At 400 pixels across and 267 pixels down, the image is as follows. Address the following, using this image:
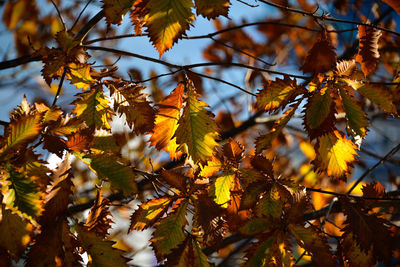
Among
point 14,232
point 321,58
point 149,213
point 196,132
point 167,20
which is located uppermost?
Answer: point 321,58

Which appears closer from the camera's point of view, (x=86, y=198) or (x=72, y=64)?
(x=72, y=64)

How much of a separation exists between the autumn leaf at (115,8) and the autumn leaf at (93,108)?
5.6 inches

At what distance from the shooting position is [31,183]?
1.67 ft


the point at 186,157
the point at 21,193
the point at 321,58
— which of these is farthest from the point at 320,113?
the point at 21,193

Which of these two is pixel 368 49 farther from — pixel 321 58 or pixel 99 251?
pixel 99 251

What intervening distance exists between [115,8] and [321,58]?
1.47ft

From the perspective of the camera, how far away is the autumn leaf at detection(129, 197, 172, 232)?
0.66 meters

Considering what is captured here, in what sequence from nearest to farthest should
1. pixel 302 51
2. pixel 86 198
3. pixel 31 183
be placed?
pixel 31 183
pixel 86 198
pixel 302 51

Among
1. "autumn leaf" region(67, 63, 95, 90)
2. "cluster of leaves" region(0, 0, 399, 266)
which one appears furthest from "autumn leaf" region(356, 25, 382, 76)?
"autumn leaf" region(67, 63, 95, 90)

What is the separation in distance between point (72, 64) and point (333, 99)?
54cm

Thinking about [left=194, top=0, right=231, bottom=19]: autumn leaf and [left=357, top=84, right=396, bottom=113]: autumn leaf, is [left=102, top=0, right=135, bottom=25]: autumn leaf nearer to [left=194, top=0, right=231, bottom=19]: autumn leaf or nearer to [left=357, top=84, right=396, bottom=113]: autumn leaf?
[left=194, top=0, right=231, bottom=19]: autumn leaf

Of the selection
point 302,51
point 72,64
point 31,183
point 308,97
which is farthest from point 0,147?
point 302,51

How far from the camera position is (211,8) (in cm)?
53

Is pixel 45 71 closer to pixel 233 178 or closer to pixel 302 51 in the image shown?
pixel 233 178
